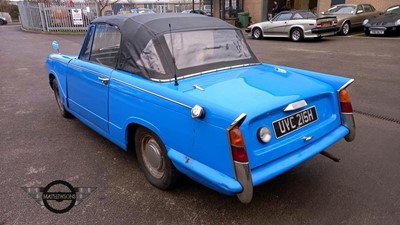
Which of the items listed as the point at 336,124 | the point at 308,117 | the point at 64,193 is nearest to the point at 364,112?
the point at 336,124

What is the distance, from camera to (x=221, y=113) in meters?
2.26

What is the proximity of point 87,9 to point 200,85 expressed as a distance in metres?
22.1

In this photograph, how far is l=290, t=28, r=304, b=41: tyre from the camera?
555 inches

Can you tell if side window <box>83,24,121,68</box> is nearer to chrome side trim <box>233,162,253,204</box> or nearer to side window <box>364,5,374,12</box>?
chrome side trim <box>233,162,253,204</box>

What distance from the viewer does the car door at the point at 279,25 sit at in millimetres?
14688

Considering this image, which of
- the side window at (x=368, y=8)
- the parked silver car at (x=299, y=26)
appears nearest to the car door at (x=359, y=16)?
the side window at (x=368, y=8)

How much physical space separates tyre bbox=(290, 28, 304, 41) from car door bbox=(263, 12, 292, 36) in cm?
38

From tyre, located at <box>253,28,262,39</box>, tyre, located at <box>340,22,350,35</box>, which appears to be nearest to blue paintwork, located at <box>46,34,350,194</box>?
tyre, located at <box>253,28,262,39</box>

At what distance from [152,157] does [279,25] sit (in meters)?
13.4

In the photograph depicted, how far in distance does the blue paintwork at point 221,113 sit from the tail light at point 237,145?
0.04m

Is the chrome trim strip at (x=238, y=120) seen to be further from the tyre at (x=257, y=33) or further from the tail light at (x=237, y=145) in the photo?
the tyre at (x=257, y=33)

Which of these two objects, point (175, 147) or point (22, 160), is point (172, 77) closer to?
point (175, 147)

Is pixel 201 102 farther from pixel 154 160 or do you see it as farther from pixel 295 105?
pixel 154 160

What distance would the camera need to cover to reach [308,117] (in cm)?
278
